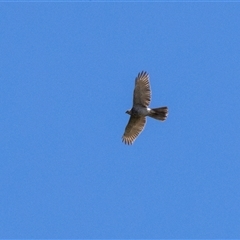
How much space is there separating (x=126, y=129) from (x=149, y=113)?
2.25 m

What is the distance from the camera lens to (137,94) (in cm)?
4178

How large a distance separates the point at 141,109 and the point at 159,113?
1.28 m

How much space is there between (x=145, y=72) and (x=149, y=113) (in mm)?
1749

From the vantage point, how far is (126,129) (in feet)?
143

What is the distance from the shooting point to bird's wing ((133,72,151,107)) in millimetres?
41409

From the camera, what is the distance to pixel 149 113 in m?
41.7

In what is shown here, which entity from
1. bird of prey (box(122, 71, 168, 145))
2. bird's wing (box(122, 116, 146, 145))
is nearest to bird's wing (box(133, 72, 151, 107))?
bird of prey (box(122, 71, 168, 145))

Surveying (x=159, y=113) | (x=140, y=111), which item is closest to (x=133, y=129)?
(x=140, y=111)

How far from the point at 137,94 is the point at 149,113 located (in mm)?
956

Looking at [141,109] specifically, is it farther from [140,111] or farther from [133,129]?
[133,129]

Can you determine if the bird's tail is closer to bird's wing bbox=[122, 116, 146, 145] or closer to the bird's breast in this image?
the bird's breast

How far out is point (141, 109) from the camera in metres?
42.1

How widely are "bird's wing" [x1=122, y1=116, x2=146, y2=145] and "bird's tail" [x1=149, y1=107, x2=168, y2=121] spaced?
163 centimetres

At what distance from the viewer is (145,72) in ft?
136
